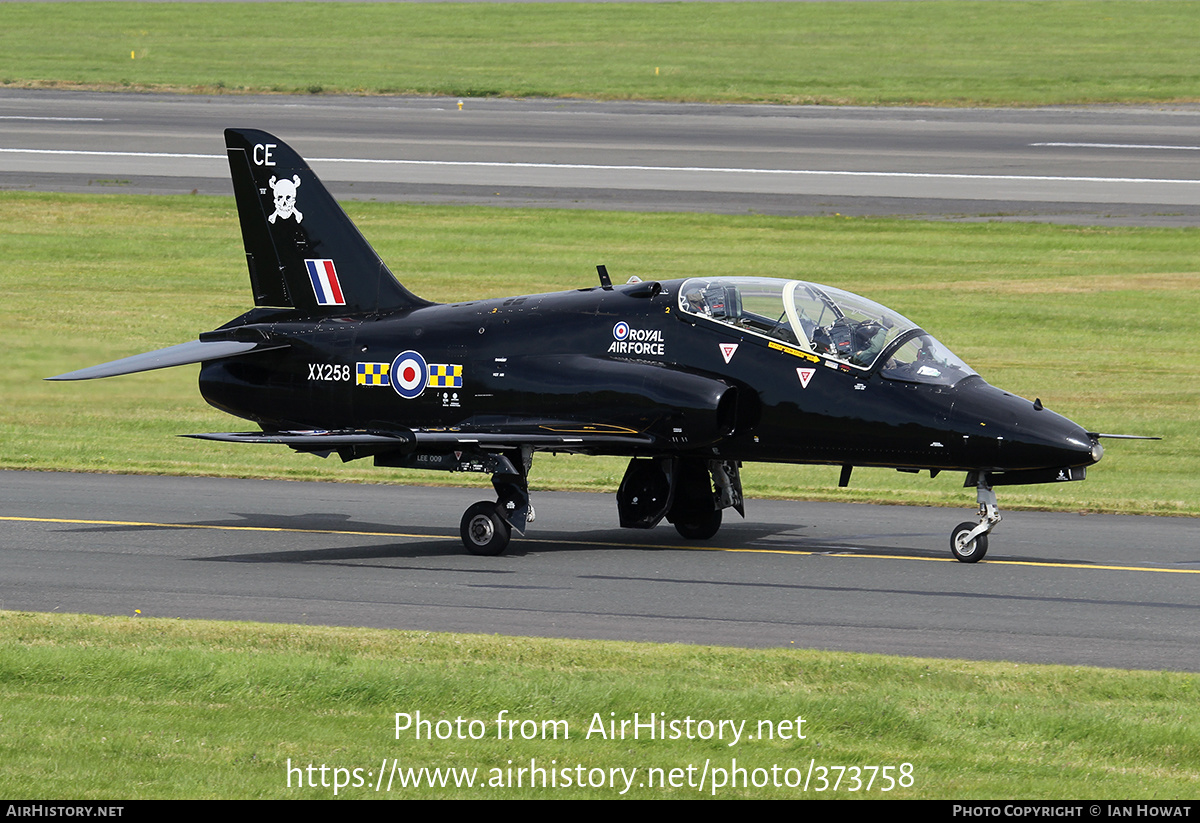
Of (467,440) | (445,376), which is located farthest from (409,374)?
(467,440)

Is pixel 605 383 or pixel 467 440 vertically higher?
pixel 605 383

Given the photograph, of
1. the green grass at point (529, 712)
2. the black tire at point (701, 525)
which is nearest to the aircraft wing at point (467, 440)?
the black tire at point (701, 525)

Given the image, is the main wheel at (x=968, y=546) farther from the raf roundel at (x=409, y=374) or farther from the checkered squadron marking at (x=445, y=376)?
the raf roundel at (x=409, y=374)

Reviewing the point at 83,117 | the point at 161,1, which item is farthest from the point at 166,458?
the point at 161,1

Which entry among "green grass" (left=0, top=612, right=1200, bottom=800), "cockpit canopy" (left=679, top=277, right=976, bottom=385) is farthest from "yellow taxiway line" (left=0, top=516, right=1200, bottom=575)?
"green grass" (left=0, top=612, right=1200, bottom=800)

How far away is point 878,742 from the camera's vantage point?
965 centimetres

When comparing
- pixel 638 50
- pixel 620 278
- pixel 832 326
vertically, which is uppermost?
pixel 638 50

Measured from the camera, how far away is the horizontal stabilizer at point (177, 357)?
57.5 ft

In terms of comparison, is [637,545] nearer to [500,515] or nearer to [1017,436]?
[500,515]

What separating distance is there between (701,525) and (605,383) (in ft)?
7.12

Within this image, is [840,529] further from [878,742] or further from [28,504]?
[28,504]

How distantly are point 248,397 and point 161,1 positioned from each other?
212 ft

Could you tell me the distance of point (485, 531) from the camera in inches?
663

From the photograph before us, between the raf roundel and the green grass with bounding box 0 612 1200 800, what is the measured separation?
217 inches
